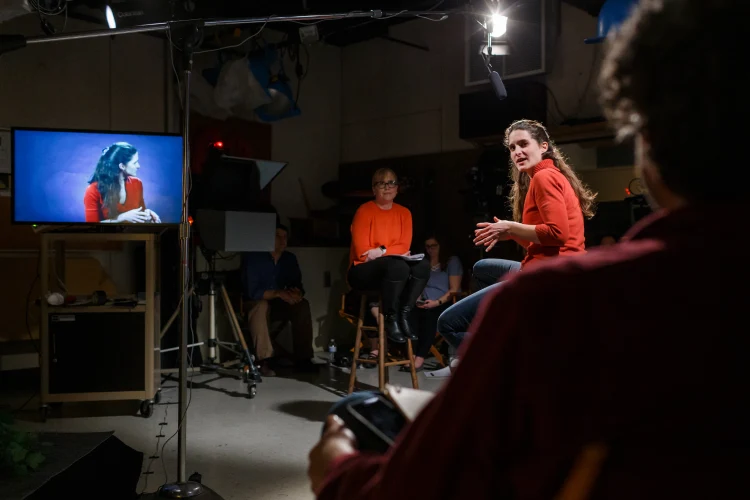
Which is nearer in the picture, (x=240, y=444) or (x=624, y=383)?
(x=624, y=383)

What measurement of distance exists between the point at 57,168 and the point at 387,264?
191 centimetres

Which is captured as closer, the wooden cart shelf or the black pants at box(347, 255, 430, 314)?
the wooden cart shelf

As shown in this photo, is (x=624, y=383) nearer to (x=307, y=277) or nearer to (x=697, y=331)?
(x=697, y=331)

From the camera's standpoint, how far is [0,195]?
4.48 metres

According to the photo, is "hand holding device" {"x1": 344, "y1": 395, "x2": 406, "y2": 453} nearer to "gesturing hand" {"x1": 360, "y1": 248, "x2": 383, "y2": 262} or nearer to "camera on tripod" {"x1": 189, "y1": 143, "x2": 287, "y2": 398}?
"gesturing hand" {"x1": 360, "y1": 248, "x2": 383, "y2": 262}

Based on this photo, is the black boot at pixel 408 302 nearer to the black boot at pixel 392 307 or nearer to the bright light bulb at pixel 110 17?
the black boot at pixel 392 307

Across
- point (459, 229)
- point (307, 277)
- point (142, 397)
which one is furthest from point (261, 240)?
point (459, 229)

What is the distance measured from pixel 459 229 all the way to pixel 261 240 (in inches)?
100

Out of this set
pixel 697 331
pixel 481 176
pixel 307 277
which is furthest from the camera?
pixel 307 277

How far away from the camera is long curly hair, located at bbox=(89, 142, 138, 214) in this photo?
3443 millimetres

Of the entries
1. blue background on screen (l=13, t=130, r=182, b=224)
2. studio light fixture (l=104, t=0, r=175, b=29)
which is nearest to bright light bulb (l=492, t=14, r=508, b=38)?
studio light fixture (l=104, t=0, r=175, b=29)

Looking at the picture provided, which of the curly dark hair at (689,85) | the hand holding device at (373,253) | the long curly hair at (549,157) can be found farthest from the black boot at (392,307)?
the curly dark hair at (689,85)

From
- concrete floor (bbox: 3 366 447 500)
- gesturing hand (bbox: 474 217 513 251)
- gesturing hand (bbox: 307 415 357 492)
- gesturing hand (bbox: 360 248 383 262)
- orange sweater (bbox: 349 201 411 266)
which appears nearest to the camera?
gesturing hand (bbox: 307 415 357 492)

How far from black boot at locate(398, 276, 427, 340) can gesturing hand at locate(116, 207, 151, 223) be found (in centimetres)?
155
